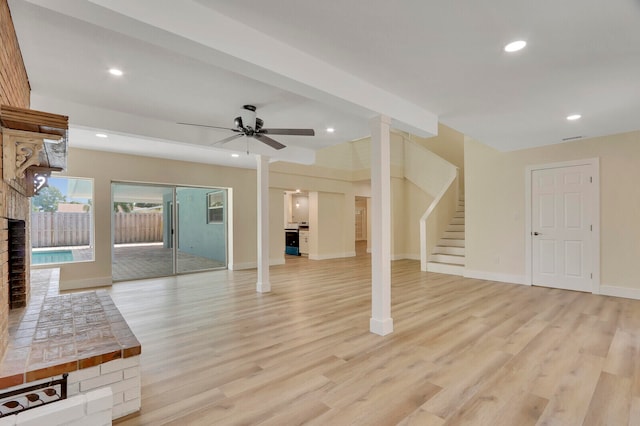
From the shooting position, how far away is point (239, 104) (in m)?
3.61

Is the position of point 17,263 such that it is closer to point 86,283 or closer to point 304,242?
point 86,283

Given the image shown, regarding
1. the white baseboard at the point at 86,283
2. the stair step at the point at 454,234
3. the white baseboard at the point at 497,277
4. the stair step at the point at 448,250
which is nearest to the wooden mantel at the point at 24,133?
the white baseboard at the point at 86,283

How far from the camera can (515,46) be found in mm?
2344

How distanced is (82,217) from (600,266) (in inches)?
354

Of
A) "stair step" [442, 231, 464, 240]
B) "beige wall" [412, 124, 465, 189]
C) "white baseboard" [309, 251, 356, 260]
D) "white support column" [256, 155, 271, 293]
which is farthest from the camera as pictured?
"beige wall" [412, 124, 465, 189]

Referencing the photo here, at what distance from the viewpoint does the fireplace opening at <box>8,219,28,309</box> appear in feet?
9.39

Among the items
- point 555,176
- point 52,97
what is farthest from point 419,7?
point 555,176

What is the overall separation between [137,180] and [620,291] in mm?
8687

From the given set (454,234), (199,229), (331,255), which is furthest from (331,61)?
(331,255)

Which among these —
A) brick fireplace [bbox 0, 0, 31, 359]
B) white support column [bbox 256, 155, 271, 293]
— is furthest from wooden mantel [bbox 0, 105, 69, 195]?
white support column [bbox 256, 155, 271, 293]

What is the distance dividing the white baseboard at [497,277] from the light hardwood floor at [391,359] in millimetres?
748

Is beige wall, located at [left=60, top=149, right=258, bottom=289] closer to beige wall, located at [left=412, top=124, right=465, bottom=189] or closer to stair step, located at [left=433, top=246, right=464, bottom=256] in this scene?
stair step, located at [left=433, top=246, right=464, bottom=256]

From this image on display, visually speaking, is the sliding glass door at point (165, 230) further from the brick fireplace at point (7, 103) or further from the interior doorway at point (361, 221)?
the interior doorway at point (361, 221)

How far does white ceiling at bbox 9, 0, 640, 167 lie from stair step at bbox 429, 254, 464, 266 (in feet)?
11.2
